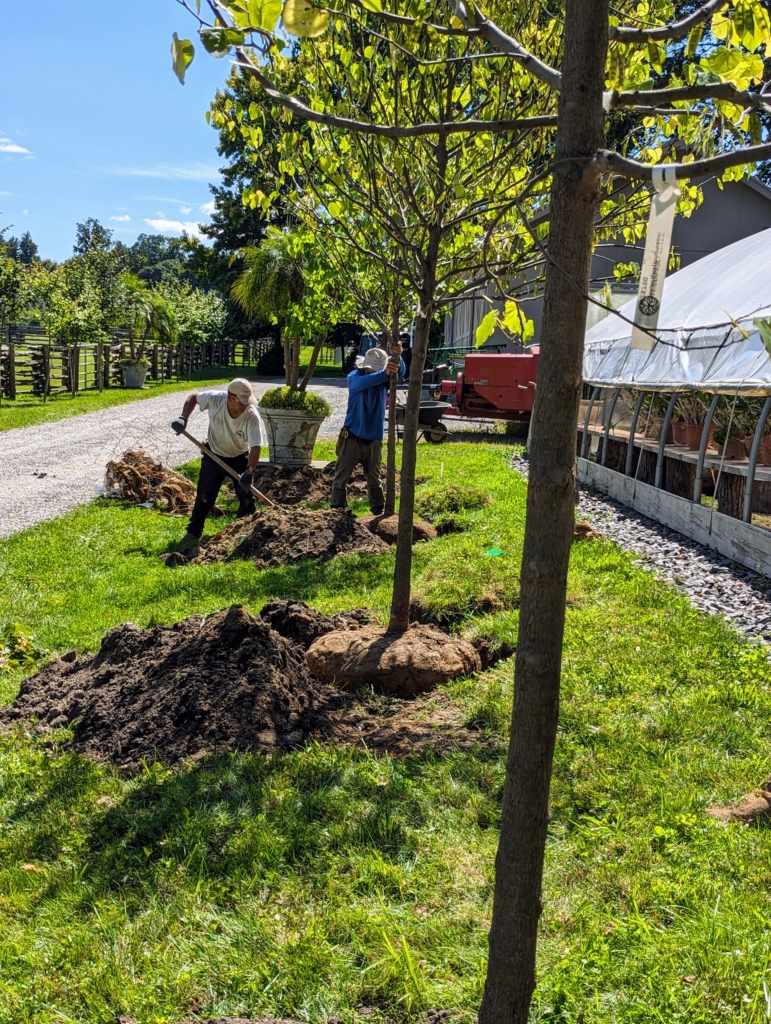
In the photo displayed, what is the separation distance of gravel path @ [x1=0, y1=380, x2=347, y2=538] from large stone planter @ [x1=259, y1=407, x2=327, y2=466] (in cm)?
229

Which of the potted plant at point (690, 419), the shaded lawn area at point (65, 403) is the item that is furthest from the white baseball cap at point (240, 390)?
the shaded lawn area at point (65, 403)

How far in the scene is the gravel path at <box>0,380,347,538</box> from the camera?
1251 centimetres

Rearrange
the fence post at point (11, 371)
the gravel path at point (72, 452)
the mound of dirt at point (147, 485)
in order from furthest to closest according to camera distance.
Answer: the fence post at point (11, 371), the gravel path at point (72, 452), the mound of dirt at point (147, 485)

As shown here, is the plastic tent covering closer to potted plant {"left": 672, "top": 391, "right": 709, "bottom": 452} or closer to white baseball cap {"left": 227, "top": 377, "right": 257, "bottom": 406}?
potted plant {"left": 672, "top": 391, "right": 709, "bottom": 452}

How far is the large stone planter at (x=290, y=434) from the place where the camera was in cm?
1397

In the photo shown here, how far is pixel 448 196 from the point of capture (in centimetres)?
559

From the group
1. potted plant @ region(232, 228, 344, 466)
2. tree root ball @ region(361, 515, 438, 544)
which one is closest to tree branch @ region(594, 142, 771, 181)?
potted plant @ region(232, 228, 344, 466)

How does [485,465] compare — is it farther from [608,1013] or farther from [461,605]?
[608,1013]

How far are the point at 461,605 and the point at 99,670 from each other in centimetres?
270

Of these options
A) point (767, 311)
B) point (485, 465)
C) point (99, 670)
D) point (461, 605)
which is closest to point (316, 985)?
point (99, 670)

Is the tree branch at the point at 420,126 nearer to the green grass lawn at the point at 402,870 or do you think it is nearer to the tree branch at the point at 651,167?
the tree branch at the point at 651,167

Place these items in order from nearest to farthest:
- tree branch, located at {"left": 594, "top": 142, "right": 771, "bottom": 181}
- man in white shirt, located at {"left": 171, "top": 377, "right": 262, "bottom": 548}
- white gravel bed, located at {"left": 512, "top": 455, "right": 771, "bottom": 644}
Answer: tree branch, located at {"left": 594, "top": 142, "right": 771, "bottom": 181} → white gravel bed, located at {"left": 512, "top": 455, "right": 771, "bottom": 644} → man in white shirt, located at {"left": 171, "top": 377, "right": 262, "bottom": 548}

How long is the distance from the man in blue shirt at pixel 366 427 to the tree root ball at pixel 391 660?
4772 millimetres

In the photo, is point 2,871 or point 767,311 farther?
point 767,311
